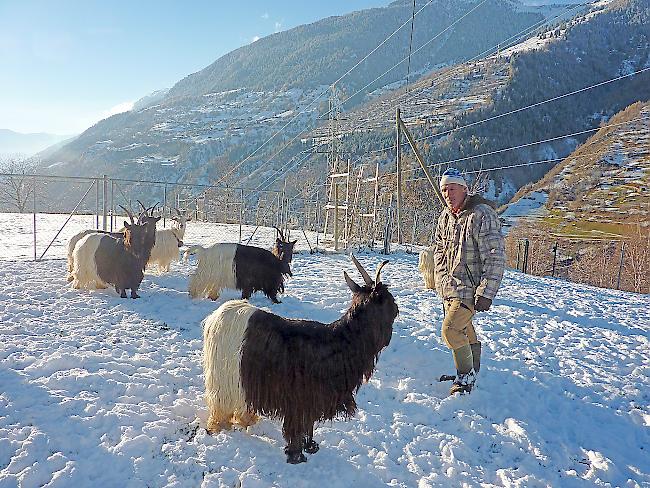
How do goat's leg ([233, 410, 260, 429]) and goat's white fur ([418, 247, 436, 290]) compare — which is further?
goat's white fur ([418, 247, 436, 290])

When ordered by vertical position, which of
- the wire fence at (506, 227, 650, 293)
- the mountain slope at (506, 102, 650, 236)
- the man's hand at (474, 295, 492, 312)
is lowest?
the wire fence at (506, 227, 650, 293)

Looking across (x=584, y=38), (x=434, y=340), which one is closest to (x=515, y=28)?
(x=584, y=38)

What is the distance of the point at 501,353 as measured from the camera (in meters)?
5.75

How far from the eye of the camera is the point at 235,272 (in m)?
8.07

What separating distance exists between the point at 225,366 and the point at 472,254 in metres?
2.54

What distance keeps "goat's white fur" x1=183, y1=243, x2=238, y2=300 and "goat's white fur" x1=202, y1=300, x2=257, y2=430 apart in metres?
4.47

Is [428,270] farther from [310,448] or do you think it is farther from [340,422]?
[310,448]

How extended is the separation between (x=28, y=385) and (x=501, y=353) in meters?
5.42

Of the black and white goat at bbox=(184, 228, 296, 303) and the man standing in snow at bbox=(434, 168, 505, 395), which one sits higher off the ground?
the man standing in snow at bbox=(434, 168, 505, 395)

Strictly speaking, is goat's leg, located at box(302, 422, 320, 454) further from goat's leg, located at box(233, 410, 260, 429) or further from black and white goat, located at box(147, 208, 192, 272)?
black and white goat, located at box(147, 208, 192, 272)

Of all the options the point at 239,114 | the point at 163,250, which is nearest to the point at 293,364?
the point at 163,250

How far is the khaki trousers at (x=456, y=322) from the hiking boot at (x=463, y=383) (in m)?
0.37

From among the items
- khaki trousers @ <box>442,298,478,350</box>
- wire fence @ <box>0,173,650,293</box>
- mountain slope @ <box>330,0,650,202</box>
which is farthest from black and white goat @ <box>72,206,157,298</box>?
mountain slope @ <box>330,0,650,202</box>

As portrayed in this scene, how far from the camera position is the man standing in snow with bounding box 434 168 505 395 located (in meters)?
4.04
